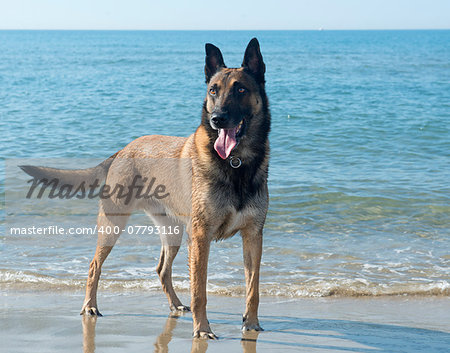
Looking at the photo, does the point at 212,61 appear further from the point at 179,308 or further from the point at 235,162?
the point at 179,308

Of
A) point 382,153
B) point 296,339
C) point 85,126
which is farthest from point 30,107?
point 296,339

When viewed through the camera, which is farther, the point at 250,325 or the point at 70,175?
the point at 70,175

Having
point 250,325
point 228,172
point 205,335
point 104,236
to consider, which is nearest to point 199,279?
point 205,335

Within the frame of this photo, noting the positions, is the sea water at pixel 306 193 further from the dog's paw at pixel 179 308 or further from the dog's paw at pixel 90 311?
the dog's paw at pixel 90 311

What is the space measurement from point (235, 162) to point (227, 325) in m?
1.31

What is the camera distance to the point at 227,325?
14.8ft

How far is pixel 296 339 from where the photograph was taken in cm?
412

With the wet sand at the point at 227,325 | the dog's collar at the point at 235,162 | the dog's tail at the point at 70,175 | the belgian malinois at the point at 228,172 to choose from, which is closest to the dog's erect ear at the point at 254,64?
the belgian malinois at the point at 228,172

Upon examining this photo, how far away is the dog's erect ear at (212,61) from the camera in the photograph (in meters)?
4.31

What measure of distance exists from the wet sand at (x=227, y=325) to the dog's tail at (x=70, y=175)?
1.07 metres

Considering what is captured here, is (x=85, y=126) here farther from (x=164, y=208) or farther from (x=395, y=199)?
(x=164, y=208)

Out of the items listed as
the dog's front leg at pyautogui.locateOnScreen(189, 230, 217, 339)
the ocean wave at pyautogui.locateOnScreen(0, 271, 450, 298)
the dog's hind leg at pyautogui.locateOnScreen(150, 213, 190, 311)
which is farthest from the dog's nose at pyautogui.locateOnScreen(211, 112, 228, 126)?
the ocean wave at pyautogui.locateOnScreen(0, 271, 450, 298)

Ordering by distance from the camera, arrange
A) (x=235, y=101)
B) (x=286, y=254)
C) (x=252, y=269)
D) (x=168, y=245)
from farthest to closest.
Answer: (x=286, y=254) → (x=168, y=245) → (x=252, y=269) → (x=235, y=101)

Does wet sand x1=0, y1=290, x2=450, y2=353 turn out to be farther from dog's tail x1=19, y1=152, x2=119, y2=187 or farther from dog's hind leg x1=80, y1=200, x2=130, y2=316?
dog's tail x1=19, y1=152, x2=119, y2=187
